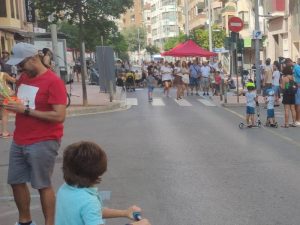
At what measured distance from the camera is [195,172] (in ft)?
26.9

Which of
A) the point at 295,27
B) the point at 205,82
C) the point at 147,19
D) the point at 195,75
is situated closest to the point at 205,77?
the point at 205,82

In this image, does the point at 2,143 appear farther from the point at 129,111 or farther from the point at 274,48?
the point at 274,48

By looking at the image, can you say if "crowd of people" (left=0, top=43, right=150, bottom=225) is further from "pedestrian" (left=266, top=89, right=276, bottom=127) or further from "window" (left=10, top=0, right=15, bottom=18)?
"window" (left=10, top=0, right=15, bottom=18)

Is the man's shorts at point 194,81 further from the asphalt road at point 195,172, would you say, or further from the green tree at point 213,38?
the green tree at point 213,38

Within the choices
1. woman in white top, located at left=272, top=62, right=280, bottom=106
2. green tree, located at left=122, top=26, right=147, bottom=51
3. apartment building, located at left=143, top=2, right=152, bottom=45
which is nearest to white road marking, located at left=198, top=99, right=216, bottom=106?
woman in white top, located at left=272, top=62, right=280, bottom=106

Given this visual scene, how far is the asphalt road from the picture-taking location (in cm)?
605

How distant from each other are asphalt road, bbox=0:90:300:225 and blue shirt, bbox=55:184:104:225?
8.88ft

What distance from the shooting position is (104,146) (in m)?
10.9

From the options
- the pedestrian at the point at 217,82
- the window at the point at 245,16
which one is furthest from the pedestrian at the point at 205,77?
the window at the point at 245,16

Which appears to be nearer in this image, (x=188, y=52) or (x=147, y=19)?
(x=188, y=52)

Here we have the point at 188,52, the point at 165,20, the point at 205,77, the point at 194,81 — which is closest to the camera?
the point at 205,77

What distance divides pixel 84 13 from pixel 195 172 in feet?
40.0

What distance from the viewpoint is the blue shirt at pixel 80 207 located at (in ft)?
9.75

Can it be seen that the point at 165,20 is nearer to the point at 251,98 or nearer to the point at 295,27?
the point at 295,27
